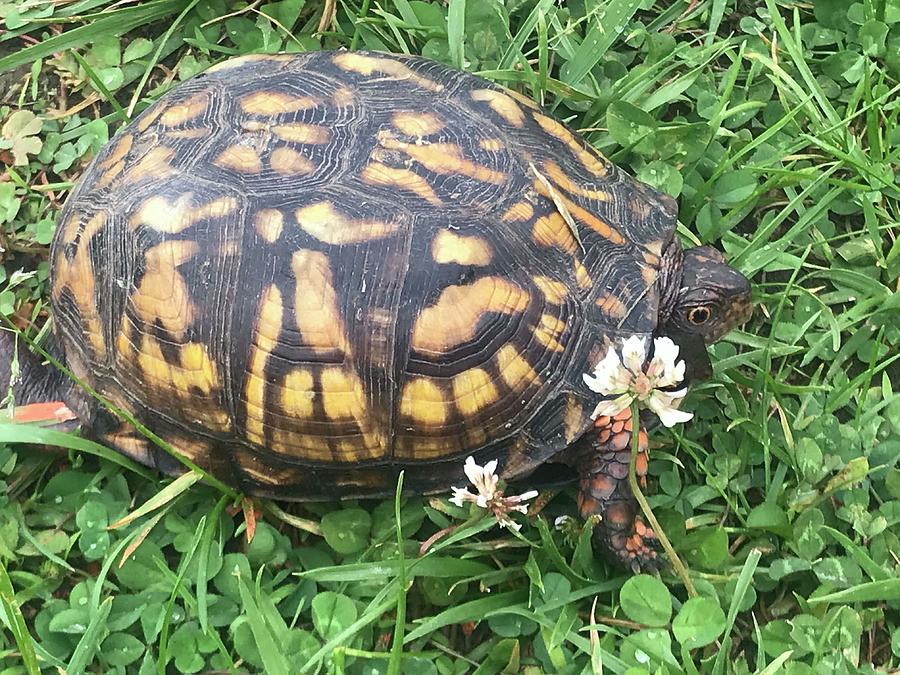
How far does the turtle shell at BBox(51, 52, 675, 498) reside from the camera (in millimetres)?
1612

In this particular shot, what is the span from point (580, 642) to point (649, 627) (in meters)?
0.16

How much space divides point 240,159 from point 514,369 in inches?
28.3

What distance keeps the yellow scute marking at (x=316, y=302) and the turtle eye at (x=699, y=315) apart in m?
0.82

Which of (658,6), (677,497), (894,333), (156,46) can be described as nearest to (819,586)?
(677,497)

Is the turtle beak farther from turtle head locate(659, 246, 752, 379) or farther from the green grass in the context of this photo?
the green grass

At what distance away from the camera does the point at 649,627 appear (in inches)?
71.3

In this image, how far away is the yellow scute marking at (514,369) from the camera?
1.67 meters

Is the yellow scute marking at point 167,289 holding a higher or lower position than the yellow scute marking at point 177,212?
lower

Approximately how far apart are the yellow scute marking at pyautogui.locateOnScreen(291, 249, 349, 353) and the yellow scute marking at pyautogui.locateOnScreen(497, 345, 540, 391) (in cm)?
33

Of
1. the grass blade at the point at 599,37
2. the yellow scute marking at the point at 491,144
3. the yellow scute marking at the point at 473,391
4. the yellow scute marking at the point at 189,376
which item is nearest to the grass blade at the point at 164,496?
the yellow scute marking at the point at 189,376

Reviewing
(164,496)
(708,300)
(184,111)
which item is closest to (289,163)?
(184,111)

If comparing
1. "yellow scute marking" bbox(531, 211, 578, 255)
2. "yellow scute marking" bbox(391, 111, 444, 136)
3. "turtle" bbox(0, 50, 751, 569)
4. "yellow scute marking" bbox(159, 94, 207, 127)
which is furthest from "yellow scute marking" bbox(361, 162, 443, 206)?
"yellow scute marking" bbox(159, 94, 207, 127)

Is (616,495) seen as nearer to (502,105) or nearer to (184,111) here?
(502,105)

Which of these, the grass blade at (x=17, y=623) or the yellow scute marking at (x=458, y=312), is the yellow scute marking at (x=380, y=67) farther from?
the grass blade at (x=17, y=623)
